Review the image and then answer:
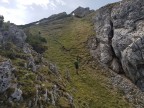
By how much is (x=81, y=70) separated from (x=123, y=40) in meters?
15.4

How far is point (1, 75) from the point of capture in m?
51.3

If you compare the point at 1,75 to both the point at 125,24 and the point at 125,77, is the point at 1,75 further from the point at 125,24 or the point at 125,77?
the point at 125,24

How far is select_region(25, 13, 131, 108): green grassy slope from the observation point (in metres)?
73.8

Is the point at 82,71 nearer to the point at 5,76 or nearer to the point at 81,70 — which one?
the point at 81,70

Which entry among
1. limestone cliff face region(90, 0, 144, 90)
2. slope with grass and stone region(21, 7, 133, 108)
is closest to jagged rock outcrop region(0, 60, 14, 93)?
slope with grass and stone region(21, 7, 133, 108)

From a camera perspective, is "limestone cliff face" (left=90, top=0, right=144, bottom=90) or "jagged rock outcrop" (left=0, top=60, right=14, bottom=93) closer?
"jagged rock outcrop" (left=0, top=60, right=14, bottom=93)

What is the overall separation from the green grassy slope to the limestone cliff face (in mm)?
5136

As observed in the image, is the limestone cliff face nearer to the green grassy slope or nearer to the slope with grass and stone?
the slope with grass and stone

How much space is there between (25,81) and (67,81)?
26.0 meters

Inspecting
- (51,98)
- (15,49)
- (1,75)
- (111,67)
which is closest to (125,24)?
(111,67)

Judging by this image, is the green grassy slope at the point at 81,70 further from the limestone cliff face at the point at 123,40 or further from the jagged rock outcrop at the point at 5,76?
the jagged rock outcrop at the point at 5,76

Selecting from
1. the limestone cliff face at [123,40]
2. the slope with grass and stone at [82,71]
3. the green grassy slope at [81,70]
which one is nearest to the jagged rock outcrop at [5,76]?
the slope with grass and stone at [82,71]

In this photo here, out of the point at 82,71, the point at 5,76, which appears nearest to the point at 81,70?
the point at 82,71

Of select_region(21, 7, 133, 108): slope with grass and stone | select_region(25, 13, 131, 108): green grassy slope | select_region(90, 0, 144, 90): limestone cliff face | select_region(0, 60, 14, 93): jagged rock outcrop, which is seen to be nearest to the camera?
select_region(0, 60, 14, 93): jagged rock outcrop
